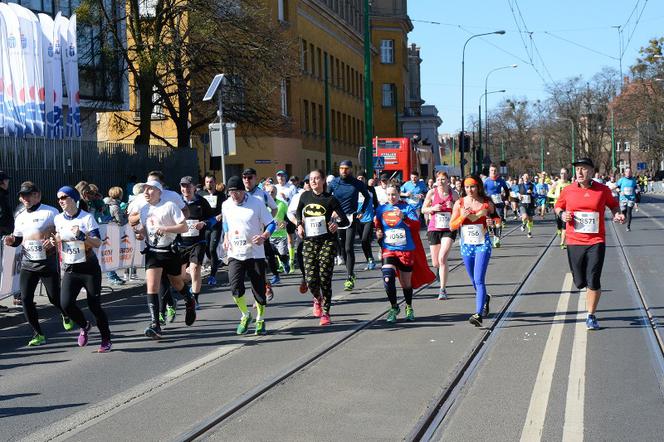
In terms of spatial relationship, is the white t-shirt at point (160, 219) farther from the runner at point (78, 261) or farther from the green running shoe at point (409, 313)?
the green running shoe at point (409, 313)

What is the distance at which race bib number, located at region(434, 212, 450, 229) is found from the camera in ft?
49.3

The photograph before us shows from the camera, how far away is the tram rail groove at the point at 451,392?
6.66m

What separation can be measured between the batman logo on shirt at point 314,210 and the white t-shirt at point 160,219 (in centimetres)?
146

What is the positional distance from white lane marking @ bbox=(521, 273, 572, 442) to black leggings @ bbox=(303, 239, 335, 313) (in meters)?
2.49

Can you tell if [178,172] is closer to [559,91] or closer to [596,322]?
[596,322]

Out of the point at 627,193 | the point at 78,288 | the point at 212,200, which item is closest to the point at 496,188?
the point at 627,193

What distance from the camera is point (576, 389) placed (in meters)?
7.85

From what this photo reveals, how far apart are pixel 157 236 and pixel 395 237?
8.88ft

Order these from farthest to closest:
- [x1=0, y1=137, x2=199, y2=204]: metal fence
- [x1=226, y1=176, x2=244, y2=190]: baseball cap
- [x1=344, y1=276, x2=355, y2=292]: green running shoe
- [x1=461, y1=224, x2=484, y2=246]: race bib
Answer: [x1=0, y1=137, x2=199, y2=204]: metal fence → [x1=344, y1=276, x2=355, y2=292]: green running shoe → [x1=461, y1=224, x2=484, y2=246]: race bib → [x1=226, y1=176, x2=244, y2=190]: baseball cap

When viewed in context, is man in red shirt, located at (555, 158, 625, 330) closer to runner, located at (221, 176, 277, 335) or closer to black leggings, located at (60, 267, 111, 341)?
runner, located at (221, 176, 277, 335)

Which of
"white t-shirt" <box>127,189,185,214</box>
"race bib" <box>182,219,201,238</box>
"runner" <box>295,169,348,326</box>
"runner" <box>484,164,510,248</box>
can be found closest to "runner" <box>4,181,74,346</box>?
"white t-shirt" <box>127,189,185,214</box>

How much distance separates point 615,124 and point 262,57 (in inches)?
2738

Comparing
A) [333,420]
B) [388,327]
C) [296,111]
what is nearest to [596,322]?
[388,327]

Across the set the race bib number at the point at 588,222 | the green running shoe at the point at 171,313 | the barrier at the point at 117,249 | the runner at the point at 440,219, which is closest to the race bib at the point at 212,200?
the barrier at the point at 117,249
